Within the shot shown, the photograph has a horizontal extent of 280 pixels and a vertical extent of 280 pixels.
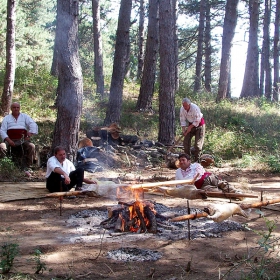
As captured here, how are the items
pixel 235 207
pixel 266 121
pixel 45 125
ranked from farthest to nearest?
1. pixel 266 121
2. pixel 45 125
3. pixel 235 207

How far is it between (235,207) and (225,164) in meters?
6.40

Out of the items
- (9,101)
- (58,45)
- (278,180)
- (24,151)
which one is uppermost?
(58,45)

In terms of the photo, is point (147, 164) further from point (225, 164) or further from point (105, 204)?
point (105, 204)

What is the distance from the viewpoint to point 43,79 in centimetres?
1720

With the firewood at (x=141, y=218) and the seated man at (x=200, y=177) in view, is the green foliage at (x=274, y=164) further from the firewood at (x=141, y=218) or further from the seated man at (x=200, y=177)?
the firewood at (x=141, y=218)

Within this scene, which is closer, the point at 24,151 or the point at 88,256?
the point at 88,256

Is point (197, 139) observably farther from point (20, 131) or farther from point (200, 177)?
point (20, 131)

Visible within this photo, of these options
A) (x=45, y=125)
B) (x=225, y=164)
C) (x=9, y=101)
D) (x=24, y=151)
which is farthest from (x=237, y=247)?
(x=9, y=101)

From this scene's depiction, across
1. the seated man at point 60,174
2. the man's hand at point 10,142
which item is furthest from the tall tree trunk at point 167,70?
the seated man at point 60,174

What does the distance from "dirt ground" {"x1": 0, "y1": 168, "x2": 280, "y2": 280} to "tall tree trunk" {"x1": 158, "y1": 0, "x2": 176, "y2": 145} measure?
18.6ft

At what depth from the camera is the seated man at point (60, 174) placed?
7418 millimetres

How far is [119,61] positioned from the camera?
13.9 meters

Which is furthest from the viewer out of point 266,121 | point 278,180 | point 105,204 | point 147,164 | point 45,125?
point 266,121

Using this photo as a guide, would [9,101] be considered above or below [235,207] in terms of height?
above
